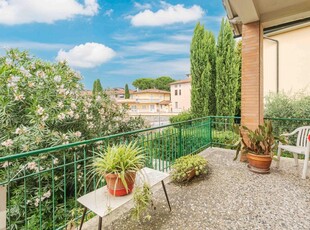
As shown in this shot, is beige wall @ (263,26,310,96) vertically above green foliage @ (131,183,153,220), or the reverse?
beige wall @ (263,26,310,96)

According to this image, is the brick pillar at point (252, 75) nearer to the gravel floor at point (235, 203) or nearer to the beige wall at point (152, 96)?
the gravel floor at point (235, 203)

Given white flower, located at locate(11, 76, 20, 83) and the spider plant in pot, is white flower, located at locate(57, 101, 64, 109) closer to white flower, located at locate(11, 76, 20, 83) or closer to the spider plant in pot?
white flower, located at locate(11, 76, 20, 83)

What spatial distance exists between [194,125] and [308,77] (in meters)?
4.73

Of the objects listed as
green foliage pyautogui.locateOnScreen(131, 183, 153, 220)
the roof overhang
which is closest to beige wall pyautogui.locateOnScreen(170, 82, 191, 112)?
the roof overhang

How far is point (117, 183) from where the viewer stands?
4.98ft

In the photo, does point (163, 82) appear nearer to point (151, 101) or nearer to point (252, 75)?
point (151, 101)

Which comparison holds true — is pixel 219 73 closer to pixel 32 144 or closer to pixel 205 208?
pixel 205 208

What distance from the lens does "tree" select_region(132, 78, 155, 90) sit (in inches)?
1710

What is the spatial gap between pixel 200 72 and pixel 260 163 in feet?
20.9

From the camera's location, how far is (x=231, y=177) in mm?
2924

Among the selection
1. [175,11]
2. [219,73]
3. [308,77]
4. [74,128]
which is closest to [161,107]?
[175,11]

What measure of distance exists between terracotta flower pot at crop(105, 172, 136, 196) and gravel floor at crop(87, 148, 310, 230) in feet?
1.83

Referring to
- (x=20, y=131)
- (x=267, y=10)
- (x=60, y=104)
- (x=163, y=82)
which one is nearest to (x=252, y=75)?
(x=267, y=10)

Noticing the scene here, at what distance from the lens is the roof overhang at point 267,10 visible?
2.80 m
